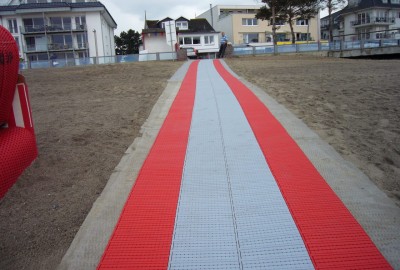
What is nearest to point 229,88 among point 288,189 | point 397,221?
point 288,189

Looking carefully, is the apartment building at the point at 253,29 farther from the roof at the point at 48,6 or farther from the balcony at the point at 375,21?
the roof at the point at 48,6

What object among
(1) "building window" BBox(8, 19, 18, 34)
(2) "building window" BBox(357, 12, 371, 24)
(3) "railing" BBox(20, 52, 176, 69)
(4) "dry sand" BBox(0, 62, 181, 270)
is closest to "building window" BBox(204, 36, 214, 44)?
(1) "building window" BBox(8, 19, 18, 34)

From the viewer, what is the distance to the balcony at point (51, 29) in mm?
51000

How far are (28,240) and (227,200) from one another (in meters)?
2.23

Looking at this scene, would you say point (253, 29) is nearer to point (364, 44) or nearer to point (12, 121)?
point (364, 44)

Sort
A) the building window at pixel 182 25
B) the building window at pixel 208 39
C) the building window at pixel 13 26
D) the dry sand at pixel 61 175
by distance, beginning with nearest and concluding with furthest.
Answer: the dry sand at pixel 61 175 < the building window at pixel 13 26 < the building window at pixel 208 39 < the building window at pixel 182 25

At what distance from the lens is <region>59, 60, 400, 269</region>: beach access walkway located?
334 centimetres

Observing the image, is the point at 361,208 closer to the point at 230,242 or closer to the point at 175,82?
the point at 230,242

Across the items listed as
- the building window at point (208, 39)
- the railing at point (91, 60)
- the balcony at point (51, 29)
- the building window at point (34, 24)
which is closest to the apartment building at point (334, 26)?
the building window at point (208, 39)

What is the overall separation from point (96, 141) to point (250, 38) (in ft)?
221

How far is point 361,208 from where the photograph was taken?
4.17 m

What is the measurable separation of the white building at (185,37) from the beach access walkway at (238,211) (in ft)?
184

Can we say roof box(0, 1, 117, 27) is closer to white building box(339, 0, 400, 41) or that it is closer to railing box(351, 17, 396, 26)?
white building box(339, 0, 400, 41)

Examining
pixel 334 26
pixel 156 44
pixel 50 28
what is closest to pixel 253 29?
pixel 156 44
